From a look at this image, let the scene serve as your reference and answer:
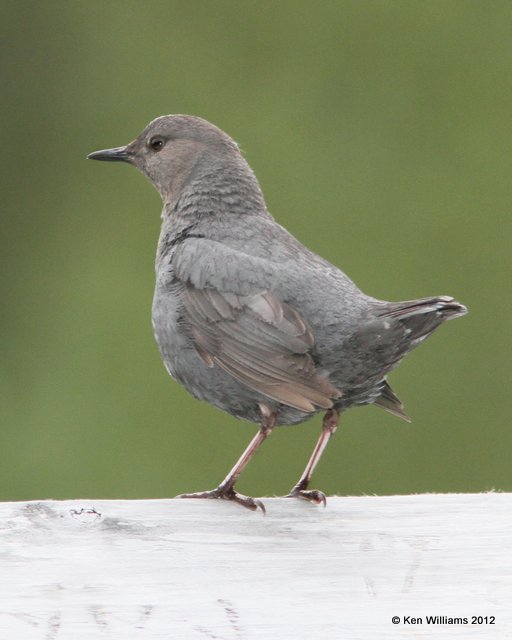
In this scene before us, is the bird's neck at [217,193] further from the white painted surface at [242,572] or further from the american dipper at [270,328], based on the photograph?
the white painted surface at [242,572]

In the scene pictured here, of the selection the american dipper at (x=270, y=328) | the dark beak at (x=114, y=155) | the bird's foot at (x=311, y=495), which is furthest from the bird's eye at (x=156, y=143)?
the bird's foot at (x=311, y=495)

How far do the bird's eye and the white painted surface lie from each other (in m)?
1.71

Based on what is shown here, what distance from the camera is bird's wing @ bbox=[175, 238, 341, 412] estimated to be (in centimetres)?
344

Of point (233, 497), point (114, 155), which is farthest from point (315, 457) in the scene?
point (114, 155)

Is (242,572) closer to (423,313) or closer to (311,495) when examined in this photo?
(311,495)

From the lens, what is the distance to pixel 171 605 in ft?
8.84

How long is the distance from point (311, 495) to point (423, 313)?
1.88 ft

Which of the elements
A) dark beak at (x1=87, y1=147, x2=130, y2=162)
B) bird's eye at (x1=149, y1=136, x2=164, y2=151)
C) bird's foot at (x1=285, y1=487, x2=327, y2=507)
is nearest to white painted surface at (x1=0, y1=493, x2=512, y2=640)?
bird's foot at (x1=285, y1=487, x2=327, y2=507)

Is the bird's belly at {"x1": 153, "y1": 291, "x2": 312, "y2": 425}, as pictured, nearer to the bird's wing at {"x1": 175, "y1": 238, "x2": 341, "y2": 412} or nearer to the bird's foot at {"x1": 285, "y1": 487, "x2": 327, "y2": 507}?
the bird's wing at {"x1": 175, "y1": 238, "x2": 341, "y2": 412}

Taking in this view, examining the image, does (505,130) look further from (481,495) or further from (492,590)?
(492,590)

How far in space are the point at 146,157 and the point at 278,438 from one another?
2162 mm

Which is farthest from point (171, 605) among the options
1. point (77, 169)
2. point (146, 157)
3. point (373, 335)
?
point (77, 169)

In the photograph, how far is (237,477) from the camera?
3469 millimetres

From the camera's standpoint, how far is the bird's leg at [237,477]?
321 centimetres
